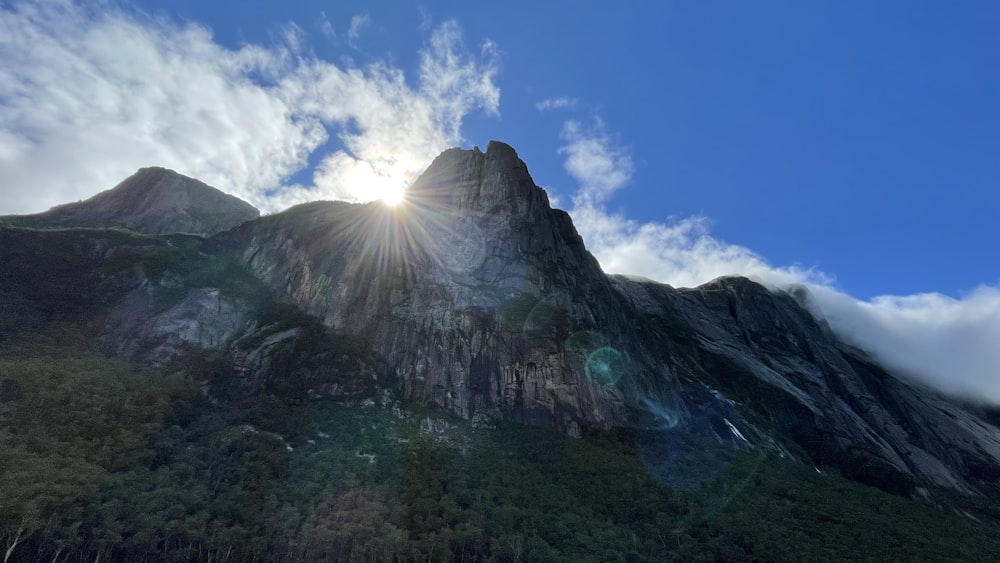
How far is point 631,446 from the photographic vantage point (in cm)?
7769

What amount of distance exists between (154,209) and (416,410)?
355 ft

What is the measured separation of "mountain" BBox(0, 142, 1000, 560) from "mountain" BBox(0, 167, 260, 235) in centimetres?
151

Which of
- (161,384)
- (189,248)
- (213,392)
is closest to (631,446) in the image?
(213,392)

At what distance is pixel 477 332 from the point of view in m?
87.4

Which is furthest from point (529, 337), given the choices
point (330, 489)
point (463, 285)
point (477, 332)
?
point (330, 489)

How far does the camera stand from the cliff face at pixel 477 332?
80188 millimetres

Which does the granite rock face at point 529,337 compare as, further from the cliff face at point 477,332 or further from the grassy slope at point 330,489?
the grassy slope at point 330,489

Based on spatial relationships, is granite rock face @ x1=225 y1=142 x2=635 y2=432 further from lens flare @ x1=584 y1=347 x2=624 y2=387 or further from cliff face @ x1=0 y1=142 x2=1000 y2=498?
lens flare @ x1=584 y1=347 x2=624 y2=387

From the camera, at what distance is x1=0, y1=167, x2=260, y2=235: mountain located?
131375 mm

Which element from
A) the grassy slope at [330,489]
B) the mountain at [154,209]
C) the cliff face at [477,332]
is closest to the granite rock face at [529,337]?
the cliff face at [477,332]

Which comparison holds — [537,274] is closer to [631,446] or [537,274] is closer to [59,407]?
[631,446]

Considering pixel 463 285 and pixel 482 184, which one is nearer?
pixel 463 285

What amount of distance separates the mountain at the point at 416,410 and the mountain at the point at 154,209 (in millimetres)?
1509

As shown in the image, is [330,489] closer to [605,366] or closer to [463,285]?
[463,285]
